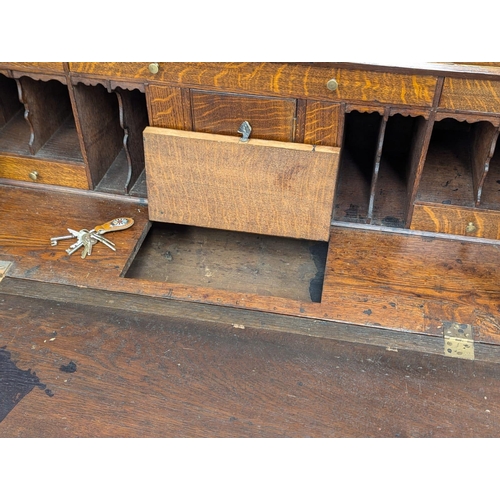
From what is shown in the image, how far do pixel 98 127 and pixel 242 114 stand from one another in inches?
19.4

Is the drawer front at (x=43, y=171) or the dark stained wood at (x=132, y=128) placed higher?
the dark stained wood at (x=132, y=128)

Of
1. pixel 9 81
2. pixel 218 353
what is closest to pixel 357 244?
pixel 218 353

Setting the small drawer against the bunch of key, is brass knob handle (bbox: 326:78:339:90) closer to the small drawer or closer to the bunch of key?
the small drawer

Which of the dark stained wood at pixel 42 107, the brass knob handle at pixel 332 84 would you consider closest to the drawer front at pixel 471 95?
the brass knob handle at pixel 332 84

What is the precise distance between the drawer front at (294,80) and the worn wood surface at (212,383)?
1.92 ft

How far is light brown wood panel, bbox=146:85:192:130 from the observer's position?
4.87 feet

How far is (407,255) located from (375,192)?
0.24m

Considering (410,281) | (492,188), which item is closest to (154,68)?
(410,281)

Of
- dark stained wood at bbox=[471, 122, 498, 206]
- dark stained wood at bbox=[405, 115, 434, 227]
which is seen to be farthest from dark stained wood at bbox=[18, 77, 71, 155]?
dark stained wood at bbox=[471, 122, 498, 206]

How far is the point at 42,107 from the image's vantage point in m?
1.77

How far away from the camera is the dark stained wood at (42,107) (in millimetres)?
1675

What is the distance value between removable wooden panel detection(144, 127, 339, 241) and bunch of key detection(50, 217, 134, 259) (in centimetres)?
10

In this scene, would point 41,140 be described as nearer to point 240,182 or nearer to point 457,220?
point 240,182

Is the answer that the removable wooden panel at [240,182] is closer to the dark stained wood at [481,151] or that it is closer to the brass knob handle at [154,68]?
the brass knob handle at [154,68]
